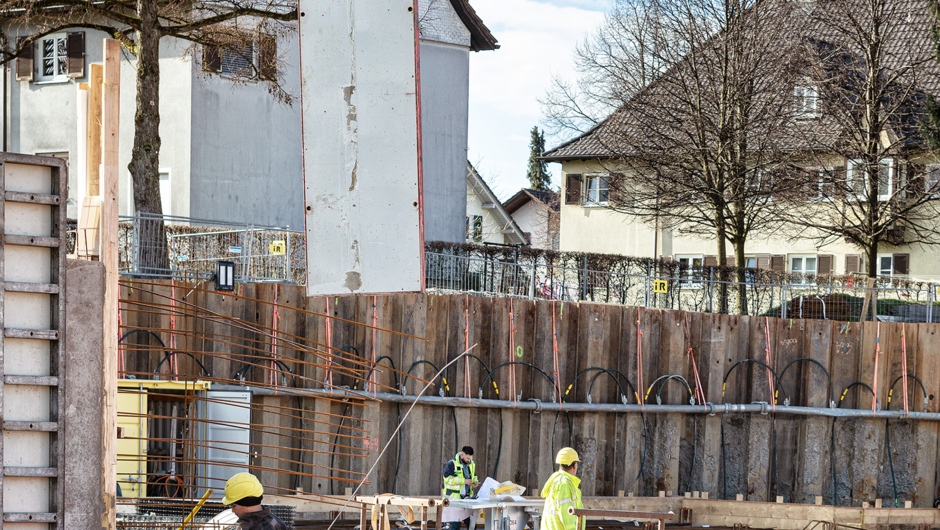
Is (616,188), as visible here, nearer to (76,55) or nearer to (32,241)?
(76,55)

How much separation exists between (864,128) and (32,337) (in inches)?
953

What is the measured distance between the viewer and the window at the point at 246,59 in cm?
1933

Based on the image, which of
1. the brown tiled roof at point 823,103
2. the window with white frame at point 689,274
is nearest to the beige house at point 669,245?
the brown tiled roof at point 823,103

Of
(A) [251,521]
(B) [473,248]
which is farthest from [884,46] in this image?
(A) [251,521]

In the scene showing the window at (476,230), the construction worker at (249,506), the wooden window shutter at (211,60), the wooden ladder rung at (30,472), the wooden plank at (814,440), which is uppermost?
the wooden window shutter at (211,60)

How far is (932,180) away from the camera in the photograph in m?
27.6

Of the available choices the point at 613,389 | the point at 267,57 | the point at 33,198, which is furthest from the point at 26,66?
the point at 33,198

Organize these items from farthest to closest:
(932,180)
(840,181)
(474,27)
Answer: (474,27) < (932,180) < (840,181)

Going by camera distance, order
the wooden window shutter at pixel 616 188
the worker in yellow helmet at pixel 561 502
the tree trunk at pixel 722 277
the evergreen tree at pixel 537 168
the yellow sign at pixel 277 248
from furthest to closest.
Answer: the evergreen tree at pixel 537 168 < the wooden window shutter at pixel 616 188 < the tree trunk at pixel 722 277 < the yellow sign at pixel 277 248 < the worker in yellow helmet at pixel 561 502

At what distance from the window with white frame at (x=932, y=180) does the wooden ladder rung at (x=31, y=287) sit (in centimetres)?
2398

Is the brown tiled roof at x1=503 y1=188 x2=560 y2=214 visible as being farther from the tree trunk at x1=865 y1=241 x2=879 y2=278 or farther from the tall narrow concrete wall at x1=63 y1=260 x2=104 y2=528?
the tall narrow concrete wall at x1=63 y1=260 x2=104 y2=528

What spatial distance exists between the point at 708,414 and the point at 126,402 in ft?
29.3

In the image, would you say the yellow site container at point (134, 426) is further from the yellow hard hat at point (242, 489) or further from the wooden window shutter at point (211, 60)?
the wooden window shutter at point (211, 60)

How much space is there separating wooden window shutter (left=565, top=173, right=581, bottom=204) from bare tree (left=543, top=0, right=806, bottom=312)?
1097 centimetres
